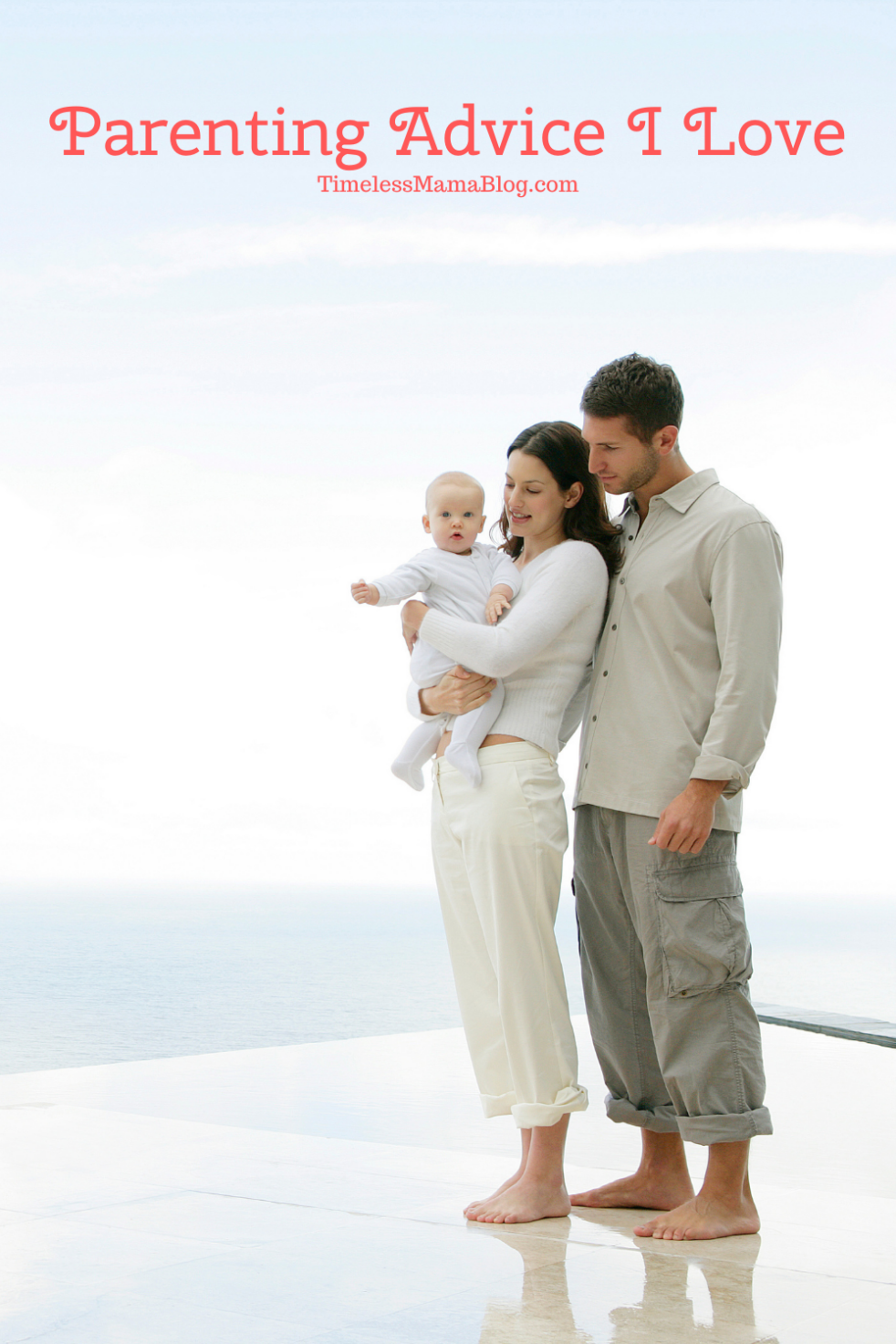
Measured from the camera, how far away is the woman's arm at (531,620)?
2107 mm

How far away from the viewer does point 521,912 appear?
213 cm

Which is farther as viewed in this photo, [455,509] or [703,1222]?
[455,509]

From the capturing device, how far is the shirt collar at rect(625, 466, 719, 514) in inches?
84.8

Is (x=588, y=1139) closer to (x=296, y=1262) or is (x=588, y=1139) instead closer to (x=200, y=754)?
(x=296, y=1262)

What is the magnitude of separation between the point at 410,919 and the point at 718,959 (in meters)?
37.0

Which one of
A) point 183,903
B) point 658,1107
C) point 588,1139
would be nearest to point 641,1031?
point 658,1107

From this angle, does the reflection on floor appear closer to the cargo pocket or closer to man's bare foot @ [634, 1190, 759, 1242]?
man's bare foot @ [634, 1190, 759, 1242]

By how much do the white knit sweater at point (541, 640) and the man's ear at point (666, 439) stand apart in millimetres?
191

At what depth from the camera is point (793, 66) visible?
11.5m

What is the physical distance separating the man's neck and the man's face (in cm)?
1

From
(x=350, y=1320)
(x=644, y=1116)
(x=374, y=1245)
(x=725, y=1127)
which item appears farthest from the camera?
(x=644, y=1116)

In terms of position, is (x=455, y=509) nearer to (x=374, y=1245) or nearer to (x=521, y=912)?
(x=521, y=912)

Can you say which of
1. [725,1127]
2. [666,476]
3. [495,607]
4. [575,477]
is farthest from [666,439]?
[725,1127]

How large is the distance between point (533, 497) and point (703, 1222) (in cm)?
115
